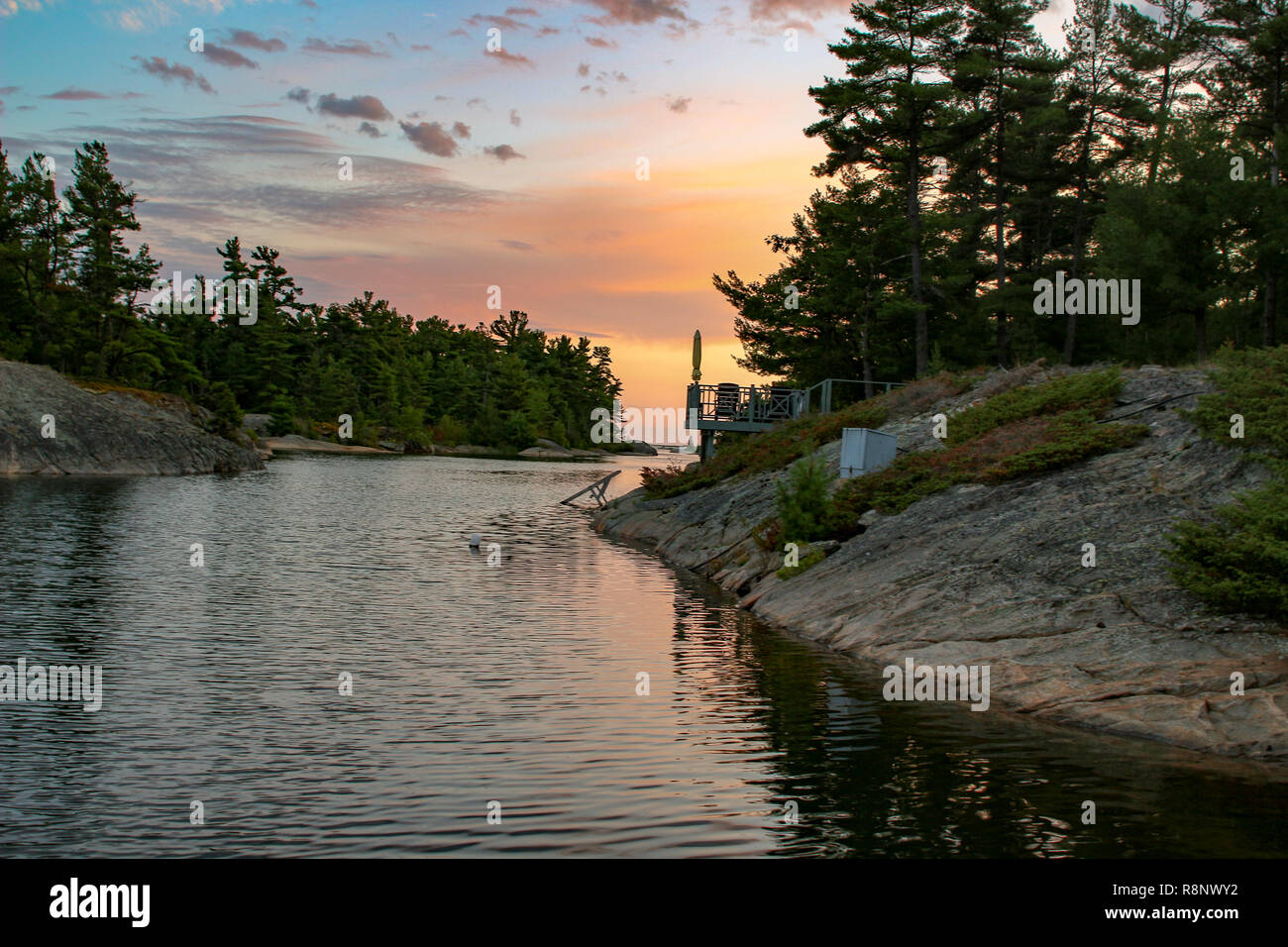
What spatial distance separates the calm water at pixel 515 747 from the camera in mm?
9414

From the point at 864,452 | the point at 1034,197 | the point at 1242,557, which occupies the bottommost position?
the point at 1242,557

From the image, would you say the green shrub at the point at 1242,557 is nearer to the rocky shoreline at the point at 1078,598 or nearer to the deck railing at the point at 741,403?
the rocky shoreline at the point at 1078,598

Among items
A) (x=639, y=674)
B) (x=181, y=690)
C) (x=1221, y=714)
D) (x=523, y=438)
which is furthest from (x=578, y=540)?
(x=523, y=438)

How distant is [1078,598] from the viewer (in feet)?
53.9

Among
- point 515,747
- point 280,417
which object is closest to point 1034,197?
point 515,747

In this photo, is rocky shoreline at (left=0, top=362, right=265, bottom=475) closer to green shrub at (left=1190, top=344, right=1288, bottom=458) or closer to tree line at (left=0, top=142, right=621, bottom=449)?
tree line at (left=0, top=142, right=621, bottom=449)

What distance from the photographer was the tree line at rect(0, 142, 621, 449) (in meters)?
76.9

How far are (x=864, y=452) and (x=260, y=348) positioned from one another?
11253cm

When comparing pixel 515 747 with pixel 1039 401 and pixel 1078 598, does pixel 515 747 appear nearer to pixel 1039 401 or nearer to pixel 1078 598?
pixel 1078 598

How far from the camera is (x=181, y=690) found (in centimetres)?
1445

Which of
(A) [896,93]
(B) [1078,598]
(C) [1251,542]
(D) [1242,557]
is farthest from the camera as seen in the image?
(A) [896,93]

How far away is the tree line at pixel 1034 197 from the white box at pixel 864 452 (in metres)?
15.7

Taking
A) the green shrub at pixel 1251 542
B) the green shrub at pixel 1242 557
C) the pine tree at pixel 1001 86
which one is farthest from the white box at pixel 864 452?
the pine tree at pixel 1001 86
